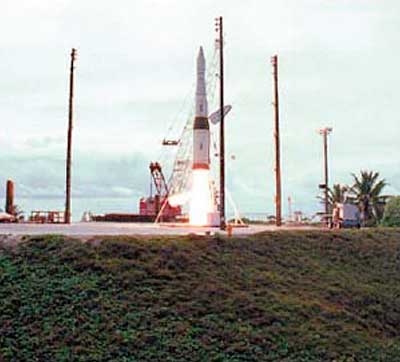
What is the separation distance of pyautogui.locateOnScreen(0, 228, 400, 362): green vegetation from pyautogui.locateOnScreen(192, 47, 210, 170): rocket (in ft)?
46.9

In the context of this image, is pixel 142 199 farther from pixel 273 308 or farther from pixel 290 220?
pixel 273 308

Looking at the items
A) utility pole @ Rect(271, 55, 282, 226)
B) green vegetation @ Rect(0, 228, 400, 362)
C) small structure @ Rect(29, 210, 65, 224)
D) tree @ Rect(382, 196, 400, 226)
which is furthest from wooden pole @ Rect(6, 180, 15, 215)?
green vegetation @ Rect(0, 228, 400, 362)

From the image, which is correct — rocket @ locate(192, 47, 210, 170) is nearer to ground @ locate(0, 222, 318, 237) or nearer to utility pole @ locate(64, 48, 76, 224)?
ground @ locate(0, 222, 318, 237)

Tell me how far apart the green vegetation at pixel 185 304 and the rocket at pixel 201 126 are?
1431 centimetres

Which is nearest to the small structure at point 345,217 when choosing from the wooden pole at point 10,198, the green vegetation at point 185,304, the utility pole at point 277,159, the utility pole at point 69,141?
the utility pole at point 277,159

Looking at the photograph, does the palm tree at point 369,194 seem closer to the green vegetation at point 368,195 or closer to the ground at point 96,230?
the green vegetation at point 368,195

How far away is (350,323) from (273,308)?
1757 mm

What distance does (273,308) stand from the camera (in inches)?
569

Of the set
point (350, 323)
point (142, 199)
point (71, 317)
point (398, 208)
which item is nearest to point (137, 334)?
point (71, 317)

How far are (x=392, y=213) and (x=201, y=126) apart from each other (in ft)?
40.8

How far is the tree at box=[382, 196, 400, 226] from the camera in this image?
124 feet

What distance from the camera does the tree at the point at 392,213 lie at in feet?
124

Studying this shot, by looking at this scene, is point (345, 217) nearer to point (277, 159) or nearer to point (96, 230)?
point (277, 159)

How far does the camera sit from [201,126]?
3384 cm
